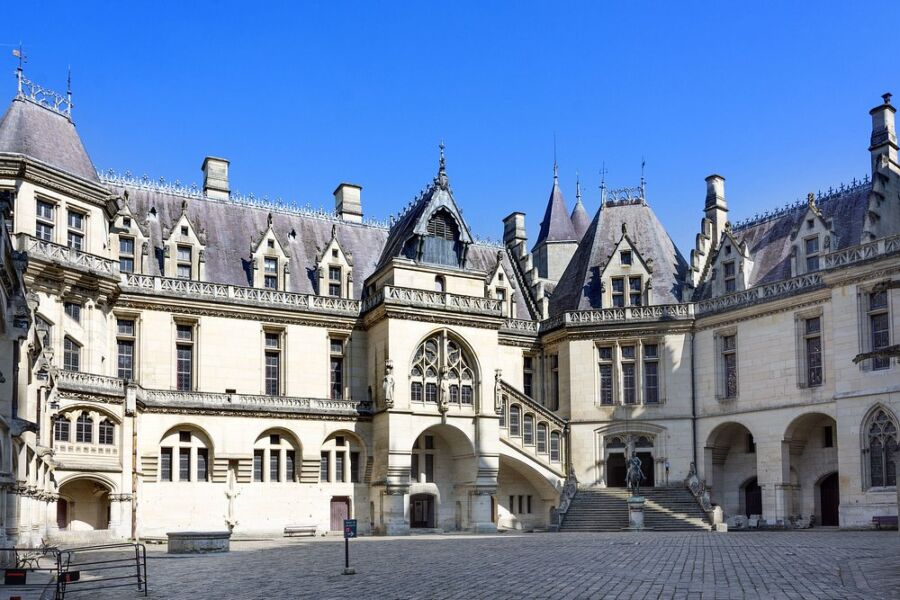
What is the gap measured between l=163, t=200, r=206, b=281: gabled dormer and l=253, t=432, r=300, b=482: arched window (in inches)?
299

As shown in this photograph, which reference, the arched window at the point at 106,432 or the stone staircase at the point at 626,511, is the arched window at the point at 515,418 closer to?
the stone staircase at the point at 626,511

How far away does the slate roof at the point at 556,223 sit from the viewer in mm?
57906

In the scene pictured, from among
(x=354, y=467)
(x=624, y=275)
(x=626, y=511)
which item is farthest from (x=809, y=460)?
(x=354, y=467)

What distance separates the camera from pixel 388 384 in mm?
42031

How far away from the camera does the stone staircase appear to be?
4088 cm

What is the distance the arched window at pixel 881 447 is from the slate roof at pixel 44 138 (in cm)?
3129

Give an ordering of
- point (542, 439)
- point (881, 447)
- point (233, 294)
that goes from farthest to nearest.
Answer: point (542, 439)
point (233, 294)
point (881, 447)

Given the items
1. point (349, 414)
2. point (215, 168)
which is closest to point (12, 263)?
point (349, 414)

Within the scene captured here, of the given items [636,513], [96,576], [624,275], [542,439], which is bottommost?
[636,513]

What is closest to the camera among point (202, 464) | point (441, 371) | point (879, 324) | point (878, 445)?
point (878, 445)

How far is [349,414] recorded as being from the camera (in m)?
43.5

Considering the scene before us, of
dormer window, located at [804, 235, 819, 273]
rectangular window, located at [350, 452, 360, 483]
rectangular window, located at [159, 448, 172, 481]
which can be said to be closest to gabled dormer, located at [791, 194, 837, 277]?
dormer window, located at [804, 235, 819, 273]

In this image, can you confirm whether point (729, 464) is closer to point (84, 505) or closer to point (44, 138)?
point (84, 505)

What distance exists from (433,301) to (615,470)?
12.4 m
